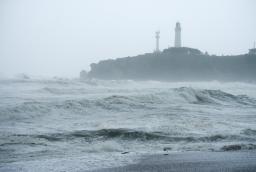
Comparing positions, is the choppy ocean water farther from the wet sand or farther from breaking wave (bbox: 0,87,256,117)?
the wet sand

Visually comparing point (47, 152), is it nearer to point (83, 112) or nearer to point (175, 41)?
point (83, 112)

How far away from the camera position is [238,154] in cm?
472

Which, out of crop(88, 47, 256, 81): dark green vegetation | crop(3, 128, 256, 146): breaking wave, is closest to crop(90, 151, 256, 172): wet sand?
crop(3, 128, 256, 146): breaking wave

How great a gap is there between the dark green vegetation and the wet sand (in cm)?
4746

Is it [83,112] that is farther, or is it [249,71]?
[249,71]

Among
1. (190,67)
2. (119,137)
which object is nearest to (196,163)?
(119,137)

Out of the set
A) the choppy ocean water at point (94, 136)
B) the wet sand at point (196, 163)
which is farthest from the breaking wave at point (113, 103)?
the wet sand at point (196, 163)

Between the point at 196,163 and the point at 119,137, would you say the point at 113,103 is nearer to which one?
the point at 119,137

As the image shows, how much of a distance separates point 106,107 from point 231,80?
43461 mm

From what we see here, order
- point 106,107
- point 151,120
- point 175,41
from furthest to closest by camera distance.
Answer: point 175,41, point 106,107, point 151,120

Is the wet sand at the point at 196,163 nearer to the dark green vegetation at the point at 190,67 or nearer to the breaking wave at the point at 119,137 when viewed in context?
the breaking wave at the point at 119,137

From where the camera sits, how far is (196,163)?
13.5 ft

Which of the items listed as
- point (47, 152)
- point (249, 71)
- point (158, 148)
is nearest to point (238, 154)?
point (158, 148)

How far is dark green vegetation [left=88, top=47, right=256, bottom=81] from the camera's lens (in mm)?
49875
